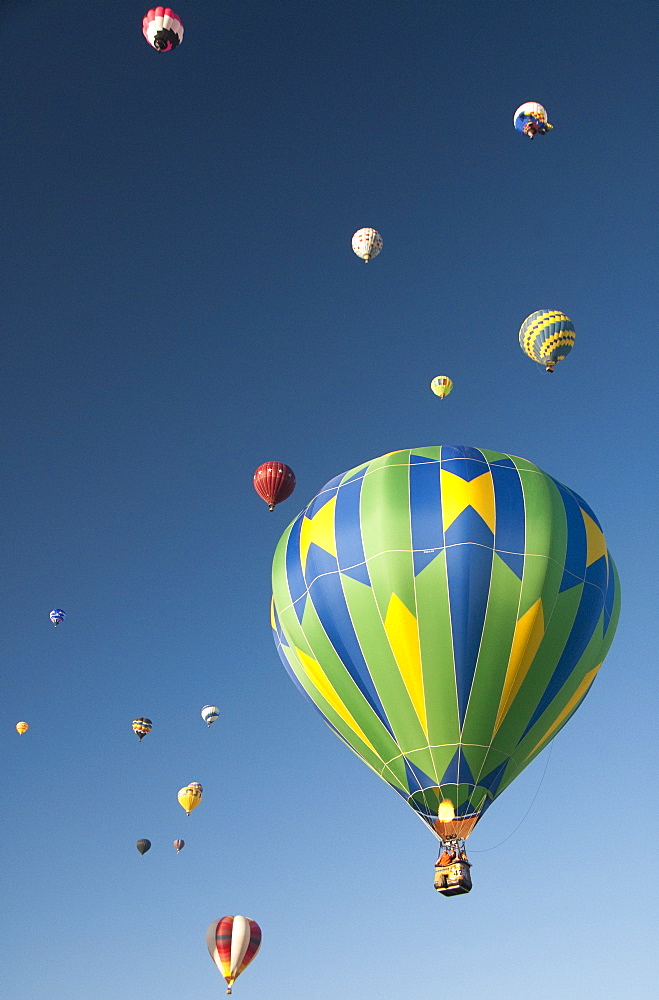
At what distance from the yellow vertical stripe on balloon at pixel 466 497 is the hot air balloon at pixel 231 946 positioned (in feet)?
39.8

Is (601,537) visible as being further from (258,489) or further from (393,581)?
(258,489)

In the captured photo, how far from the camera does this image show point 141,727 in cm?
2686

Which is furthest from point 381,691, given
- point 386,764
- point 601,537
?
point 601,537

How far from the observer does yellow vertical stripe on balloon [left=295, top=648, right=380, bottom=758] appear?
563 inches

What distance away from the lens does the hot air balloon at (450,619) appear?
13.4 meters

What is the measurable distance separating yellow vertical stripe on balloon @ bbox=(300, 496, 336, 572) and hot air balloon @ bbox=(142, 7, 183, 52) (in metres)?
7.71

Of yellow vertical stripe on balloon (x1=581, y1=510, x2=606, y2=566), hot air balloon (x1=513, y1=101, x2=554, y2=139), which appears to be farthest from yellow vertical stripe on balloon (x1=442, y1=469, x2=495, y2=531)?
hot air balloon (x1=513, y1=101, x2=554, y2=139)

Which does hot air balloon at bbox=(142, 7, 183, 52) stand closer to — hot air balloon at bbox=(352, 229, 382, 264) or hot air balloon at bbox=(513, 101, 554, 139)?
hot air balloon at bbox=(352, 229, 382, 264)

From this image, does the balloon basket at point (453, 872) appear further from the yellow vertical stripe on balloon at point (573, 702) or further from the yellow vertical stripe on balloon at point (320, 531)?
the yellow vertical stripe on balloon at point (320, 531)

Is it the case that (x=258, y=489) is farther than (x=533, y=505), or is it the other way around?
(x=258, y=489)

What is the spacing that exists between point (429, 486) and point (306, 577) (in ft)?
7.45

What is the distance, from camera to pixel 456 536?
13867 millimetres

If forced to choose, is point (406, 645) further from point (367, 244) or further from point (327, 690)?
point (367, 244)

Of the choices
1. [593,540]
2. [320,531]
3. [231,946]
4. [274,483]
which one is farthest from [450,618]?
[231,946]
